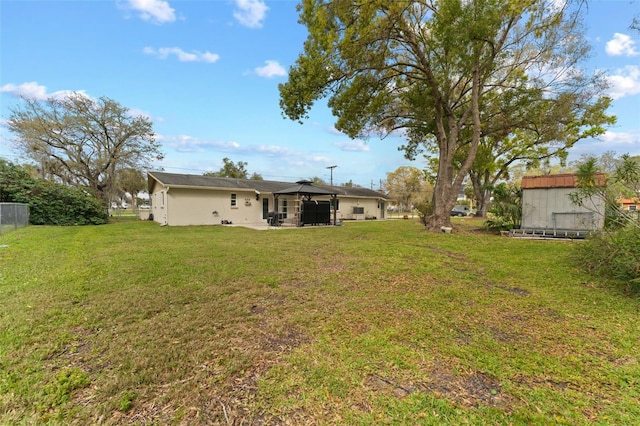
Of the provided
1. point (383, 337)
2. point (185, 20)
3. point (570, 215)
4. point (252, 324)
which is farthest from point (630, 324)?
point (185, 20)

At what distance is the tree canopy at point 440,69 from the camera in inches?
340

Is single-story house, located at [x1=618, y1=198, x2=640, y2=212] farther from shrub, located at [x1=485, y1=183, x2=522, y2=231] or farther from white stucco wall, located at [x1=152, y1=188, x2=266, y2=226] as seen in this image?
white stucco wall, located at [x1=152, y1=188, x2=266, y2=226]

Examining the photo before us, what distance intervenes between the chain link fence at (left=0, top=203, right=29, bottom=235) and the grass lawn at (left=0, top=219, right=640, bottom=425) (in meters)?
8.46

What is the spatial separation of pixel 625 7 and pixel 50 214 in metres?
23.7

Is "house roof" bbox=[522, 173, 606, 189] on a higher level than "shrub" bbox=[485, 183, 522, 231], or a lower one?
higher

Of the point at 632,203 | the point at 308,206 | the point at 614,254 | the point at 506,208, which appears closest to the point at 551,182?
the point at 506,208

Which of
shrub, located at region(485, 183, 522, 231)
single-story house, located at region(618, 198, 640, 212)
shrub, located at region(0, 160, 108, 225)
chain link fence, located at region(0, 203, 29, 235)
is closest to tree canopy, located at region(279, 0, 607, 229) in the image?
shrub, located at region(485, 183, 522, 231)

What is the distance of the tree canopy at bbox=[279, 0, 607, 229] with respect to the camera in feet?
28.4

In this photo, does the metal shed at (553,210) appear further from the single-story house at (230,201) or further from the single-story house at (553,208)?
the single-story house at (230,201)

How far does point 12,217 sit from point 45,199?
4855 mm

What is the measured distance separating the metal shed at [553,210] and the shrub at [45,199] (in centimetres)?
2267

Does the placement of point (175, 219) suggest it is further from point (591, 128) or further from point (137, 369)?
point (591, 128)

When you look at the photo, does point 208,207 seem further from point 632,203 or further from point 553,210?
point 632,203

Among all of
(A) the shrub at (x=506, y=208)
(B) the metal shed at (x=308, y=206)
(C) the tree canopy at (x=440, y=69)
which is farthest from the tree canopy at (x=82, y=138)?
(A) the shrub at (x=506, y=208)
